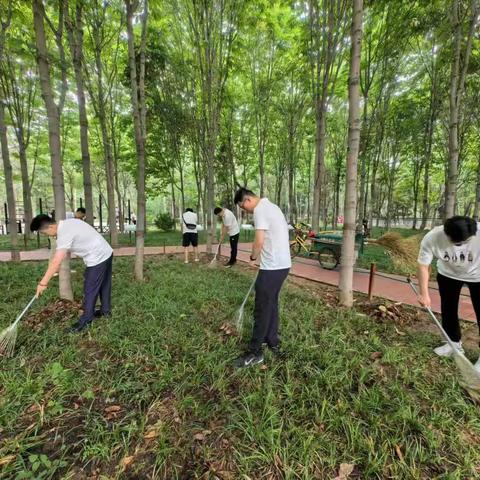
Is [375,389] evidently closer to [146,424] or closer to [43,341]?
[146,424]

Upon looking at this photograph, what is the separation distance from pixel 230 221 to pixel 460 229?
15.4ft

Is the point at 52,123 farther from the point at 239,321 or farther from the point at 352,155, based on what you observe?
the point at 352,155

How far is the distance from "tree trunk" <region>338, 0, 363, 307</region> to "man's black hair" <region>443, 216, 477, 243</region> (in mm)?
1538

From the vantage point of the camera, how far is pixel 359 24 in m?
3.23

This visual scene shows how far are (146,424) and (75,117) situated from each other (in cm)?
1502

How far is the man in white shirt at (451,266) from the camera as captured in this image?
78.2 inches

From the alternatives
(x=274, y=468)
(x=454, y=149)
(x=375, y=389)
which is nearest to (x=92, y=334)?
(x=274, y=468)

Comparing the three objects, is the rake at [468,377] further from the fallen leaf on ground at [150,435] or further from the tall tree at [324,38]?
the tall tree at [324,38]

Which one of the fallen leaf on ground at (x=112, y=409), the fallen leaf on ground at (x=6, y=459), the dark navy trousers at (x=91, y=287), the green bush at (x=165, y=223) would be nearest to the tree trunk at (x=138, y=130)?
the dark navy trousers at (x=91, y=287)

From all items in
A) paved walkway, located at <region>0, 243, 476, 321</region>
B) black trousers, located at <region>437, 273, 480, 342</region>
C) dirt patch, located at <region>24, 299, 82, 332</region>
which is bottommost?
paved walkway, located at <region>0, 243, 476, 321</region>

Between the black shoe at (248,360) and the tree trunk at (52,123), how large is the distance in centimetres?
296

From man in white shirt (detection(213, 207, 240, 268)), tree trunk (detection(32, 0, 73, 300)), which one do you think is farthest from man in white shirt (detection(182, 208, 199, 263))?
tree trunk (detection(32, 0, 73, 300))

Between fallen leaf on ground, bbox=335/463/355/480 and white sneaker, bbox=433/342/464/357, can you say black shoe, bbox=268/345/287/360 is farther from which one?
white sneaker, bbox=433/342/464/357

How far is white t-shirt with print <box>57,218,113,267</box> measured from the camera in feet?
9.09
